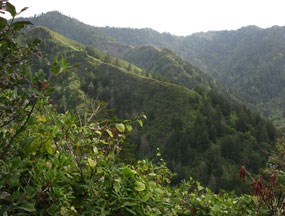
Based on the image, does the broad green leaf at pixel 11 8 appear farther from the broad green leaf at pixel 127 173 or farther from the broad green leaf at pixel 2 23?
the broad green leaf at pixel 127 173

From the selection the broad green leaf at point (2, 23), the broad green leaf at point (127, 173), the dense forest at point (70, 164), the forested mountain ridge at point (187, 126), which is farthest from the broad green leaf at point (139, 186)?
the forested mountain ridge at point (187, 126)

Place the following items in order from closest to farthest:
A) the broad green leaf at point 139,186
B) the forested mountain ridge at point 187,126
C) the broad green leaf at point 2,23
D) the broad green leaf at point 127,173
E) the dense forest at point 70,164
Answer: the broad green leaf at point 2,23 < the dense forest at point 70,164 < the broad green leaf at point 139,186 < the broad green leaf at point 127,173 < the forested mountain ridge at point 187,126

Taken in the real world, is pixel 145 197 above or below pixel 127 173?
below

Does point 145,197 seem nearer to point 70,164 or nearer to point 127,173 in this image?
point 127,173

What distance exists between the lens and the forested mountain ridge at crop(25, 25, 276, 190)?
314 feet

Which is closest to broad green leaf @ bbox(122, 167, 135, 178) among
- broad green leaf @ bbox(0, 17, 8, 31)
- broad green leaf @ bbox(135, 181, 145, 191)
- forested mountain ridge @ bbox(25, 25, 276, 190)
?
broad green leaf @ bbox(135, 181, 145, 191)

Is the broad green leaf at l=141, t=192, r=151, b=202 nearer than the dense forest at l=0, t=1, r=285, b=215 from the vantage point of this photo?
No

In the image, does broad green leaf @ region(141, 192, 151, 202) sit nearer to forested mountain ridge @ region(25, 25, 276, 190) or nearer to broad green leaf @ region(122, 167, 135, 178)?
broad green leaf @ region(122, 167, 135, 178)

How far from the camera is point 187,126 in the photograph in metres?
110

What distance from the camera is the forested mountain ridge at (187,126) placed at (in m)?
95.8

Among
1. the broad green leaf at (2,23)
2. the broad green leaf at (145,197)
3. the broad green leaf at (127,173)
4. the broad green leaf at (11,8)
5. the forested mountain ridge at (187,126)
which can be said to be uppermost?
the broad green leaf at (11,8)

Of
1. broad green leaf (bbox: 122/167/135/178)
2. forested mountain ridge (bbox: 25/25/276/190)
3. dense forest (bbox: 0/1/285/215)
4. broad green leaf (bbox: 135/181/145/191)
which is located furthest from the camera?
forested mountain ridge (bbox: 25/25/276/190)

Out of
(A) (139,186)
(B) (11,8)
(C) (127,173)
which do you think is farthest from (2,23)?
(A) (139,186)

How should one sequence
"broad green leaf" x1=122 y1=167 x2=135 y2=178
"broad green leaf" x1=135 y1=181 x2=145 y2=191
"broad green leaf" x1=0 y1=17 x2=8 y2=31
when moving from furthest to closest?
"broad green leaf" x1=122 y1=167 x2=135 y2=178 < "broad green leaf" x1=135 y1=181 x2=145 y2=191 < "broad green leaf" x1=0 y1=17 x2=8 y2=31
